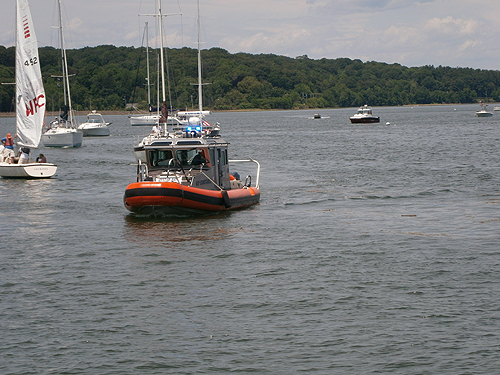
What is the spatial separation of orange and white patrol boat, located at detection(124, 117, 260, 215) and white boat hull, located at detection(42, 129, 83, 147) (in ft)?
133

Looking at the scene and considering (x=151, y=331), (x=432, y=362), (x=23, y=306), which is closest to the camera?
(x=432, y=362)

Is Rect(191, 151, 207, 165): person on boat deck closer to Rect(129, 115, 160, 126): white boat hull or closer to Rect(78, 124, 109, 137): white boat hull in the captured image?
Rect(78, 124, 109, 137): white boat hull

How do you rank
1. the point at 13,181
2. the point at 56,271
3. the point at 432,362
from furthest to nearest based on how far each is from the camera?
the point at 13,181, the point at 56,271, the point at 432,362

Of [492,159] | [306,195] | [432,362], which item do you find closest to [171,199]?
[306,195]

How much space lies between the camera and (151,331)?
13.1 m

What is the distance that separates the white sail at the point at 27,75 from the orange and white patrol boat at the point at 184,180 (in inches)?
548

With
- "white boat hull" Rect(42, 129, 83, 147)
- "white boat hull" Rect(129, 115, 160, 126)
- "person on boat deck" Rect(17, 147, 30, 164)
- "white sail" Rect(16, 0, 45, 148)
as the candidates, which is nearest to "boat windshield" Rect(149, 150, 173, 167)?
"person on boat deck" Rect(17, 147, 30, 164)

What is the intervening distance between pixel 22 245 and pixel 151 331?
9.11m

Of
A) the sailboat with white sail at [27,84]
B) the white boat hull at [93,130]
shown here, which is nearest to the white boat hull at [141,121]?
the white boat hull at [93,130]

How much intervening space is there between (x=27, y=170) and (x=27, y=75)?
5.55m

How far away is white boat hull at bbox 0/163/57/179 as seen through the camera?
3531 cm

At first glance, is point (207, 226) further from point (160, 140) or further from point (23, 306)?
point (23, 306)

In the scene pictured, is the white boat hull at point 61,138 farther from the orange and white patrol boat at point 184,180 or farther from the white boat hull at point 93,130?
the orange and white patrol boat at point 184,180

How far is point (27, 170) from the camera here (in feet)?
117
